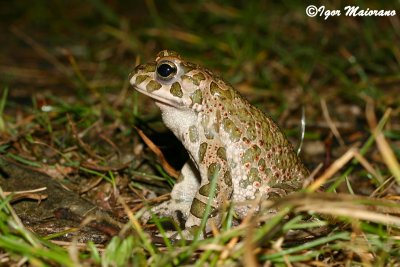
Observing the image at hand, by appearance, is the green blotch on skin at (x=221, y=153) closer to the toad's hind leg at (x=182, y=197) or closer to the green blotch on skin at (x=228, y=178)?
the green blotch on skin at (x=228, y=178)

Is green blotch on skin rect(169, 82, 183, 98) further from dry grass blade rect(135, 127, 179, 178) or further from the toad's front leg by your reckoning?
dry grass blade rect(135, 127, 179, 178)

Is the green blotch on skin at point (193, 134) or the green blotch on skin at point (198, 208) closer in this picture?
the green blotch on skin at point (198, 208)

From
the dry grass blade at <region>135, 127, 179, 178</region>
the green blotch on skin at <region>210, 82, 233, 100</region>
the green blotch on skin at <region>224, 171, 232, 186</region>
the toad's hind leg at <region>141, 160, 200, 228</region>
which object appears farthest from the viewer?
the dry grass blade at <region>135, 127, 179, 178</region>

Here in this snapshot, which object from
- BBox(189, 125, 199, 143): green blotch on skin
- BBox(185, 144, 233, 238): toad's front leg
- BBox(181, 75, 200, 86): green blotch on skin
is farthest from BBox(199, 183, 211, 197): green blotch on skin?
BBox(181, 75, 200, 86): green blotch on skin

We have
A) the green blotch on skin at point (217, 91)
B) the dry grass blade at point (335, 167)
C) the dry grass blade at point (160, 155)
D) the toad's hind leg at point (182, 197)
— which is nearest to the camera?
the dry grass blade at point (335, 167)

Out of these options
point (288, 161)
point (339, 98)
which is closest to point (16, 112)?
point (288, 161)

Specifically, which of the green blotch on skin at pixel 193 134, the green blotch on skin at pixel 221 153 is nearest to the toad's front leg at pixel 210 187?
the green blotch on skin at pixel 221 153

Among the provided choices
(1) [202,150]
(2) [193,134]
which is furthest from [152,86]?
(1) [202,150]
